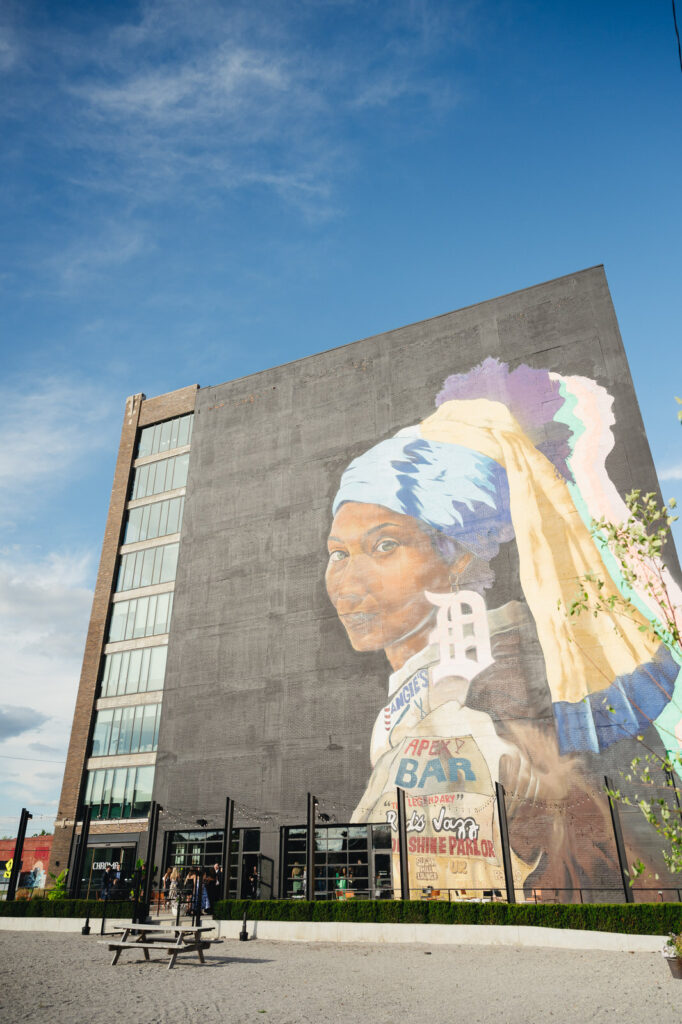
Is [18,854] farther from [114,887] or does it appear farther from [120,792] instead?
[120,792]

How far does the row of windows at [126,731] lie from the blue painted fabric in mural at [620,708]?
2402 centimetres

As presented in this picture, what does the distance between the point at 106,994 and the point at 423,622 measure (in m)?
26.5

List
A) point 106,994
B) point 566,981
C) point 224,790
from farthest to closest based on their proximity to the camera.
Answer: point 224,790
point 566,981
point 106,994

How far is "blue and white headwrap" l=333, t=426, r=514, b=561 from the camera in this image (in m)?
38.9

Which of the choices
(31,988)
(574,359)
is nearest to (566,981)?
(31,988)

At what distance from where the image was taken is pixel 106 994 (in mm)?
13352

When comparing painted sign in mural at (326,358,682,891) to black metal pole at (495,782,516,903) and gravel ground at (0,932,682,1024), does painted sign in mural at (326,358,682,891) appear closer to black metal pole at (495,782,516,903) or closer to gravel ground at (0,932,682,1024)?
black metal pole at (495,782,516,903)

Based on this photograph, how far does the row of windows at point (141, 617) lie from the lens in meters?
47.3

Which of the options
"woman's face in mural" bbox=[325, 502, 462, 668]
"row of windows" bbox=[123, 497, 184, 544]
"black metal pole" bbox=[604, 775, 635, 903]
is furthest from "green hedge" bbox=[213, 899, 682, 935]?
"row of windows" bbox=[123, 497, 184, 544]

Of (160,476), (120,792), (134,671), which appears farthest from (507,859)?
(160,476)

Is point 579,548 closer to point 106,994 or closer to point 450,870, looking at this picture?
point 450,870

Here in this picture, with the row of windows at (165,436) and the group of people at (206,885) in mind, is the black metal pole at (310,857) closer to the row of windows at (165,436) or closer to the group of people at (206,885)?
the group of people at (206,885)

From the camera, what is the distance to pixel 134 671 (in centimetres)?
4662

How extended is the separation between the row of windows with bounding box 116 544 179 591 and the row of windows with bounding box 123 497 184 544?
44.0 inches
